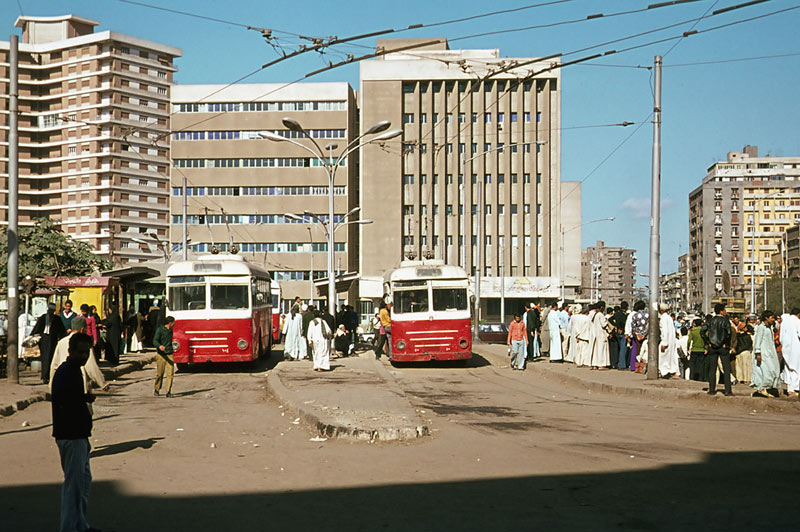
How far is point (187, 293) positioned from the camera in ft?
74.6

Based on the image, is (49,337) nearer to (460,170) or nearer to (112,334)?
(112,334)

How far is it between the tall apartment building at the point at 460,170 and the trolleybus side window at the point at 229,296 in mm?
59761

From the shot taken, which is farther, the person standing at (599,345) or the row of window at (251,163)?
the row of window at (251,163)

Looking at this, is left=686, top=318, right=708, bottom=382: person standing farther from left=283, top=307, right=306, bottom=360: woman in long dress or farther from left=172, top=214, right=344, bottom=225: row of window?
left=172, top=214, right=344, bottom=225: row of window

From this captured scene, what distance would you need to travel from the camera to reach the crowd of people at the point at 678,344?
15.8 metres

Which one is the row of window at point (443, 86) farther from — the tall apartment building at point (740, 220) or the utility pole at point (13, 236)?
the utility pole at point (13, 236)

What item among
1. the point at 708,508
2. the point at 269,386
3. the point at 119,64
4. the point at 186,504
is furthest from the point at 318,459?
the point at 119,64

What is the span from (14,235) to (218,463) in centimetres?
1039

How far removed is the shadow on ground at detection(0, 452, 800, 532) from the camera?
22.1 feet

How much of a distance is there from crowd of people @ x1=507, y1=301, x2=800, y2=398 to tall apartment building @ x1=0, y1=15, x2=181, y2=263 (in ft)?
242

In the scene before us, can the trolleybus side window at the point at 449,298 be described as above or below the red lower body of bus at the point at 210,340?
above

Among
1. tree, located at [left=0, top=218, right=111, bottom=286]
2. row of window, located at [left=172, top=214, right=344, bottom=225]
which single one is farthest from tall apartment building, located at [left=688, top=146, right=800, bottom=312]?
tree, located at [left=0, top=218, right=111, bottom=286]

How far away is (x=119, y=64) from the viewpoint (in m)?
93.0

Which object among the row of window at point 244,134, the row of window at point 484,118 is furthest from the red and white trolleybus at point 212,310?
the row of window at point 244,134
